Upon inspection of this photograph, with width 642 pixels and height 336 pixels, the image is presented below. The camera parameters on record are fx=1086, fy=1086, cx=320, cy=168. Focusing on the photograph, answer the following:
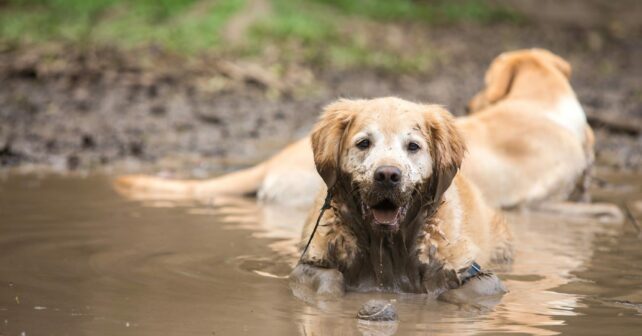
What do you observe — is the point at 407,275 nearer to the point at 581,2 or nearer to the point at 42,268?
the point at 42,268

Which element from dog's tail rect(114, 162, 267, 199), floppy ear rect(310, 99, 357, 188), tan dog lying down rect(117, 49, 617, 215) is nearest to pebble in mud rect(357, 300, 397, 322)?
floppy ear rect(310, 99, 357, 188)

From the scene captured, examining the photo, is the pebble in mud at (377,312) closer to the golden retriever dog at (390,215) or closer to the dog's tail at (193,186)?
the golden retriever dog at (390,215)

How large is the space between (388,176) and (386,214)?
0.31 meters

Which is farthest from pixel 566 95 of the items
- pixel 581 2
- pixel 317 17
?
pixel 581 2

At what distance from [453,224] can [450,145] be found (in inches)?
16.9

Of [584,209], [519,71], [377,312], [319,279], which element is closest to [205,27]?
[519,71]

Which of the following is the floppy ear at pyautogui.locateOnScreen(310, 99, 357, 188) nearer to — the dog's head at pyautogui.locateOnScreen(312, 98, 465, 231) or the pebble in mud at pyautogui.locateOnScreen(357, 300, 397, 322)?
the dog's head at pyautogui.locateOnScreen(312, 98, 465, 231)

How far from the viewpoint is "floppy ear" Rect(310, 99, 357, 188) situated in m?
5.50

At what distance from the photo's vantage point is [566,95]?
30.2 ft

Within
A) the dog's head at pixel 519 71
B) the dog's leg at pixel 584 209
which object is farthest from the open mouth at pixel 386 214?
the dog's head at pixel 519 71

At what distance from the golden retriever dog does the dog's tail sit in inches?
119

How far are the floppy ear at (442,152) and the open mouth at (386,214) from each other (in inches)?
11.1

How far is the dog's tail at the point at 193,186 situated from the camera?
8562 millimetres

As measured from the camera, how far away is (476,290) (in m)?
5.26
